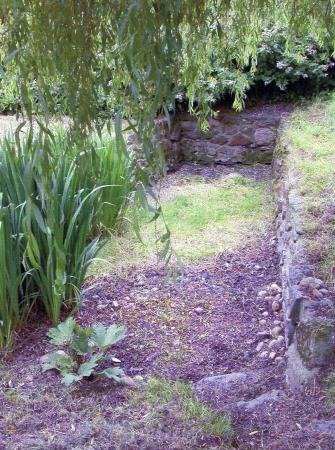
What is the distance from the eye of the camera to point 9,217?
10.6 feet

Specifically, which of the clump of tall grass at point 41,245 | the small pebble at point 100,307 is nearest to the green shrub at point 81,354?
the clump of tall grass at point 41,245

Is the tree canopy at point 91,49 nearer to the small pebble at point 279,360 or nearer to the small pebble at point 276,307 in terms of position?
the small pebble at point 279,360

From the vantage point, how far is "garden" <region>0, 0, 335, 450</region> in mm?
1520

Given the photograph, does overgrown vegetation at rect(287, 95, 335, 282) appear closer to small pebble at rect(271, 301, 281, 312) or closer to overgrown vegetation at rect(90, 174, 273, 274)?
small pebble at rect(271, 301, 281, 312)

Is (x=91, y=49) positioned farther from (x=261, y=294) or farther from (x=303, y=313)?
(x=261, y=294)

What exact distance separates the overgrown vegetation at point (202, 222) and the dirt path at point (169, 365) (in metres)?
0.20

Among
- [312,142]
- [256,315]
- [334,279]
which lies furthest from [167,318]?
[312,142]

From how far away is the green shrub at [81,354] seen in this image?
2830mm

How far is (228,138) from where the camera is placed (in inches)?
284

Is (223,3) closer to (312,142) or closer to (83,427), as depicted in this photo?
(83,427)

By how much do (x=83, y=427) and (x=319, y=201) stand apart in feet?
A: 7.51

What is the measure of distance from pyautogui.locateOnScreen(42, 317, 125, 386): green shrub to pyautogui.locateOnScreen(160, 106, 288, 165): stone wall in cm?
425

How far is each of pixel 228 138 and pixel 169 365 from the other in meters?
4.46

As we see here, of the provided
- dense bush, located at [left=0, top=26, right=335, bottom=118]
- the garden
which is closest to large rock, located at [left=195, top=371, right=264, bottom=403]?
the garden
